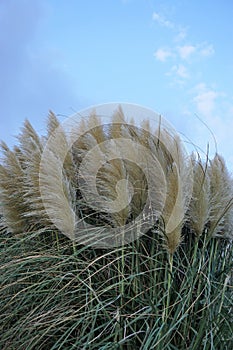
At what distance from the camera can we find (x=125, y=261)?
1704 mm

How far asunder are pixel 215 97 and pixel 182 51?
1.74 ft

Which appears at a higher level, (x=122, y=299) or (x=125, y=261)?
(x=125, y=261)

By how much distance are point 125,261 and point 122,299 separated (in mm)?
183

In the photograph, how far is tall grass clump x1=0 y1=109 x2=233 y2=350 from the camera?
4.81ft

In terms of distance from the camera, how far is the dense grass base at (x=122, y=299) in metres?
1.45

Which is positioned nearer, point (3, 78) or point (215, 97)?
point (215, 97)

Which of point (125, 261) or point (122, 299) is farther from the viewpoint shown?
point (125, 261)

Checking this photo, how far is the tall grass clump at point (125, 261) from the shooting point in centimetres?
147

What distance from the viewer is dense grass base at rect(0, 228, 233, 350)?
1.45 m

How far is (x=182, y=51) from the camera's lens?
111 inches

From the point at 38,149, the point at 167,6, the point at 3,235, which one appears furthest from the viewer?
the point at 167,6

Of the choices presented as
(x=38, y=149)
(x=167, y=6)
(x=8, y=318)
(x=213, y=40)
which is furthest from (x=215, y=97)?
(x=8, y=318)

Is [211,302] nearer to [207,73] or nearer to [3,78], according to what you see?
[207,73]

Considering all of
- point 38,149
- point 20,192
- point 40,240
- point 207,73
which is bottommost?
point 40,240
